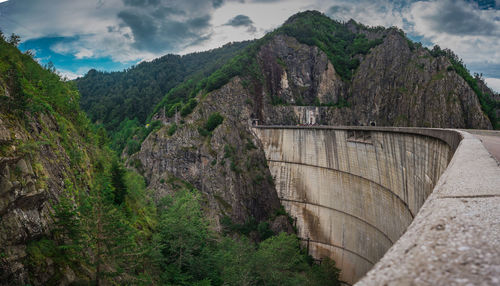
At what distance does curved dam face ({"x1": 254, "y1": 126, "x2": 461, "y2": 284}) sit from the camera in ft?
63.1

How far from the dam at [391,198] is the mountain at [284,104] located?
21.3ft

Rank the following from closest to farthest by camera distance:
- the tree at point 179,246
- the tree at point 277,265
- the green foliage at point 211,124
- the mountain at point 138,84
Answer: the tree at point 179,246
the tree at point 277,265
the green foliage at point 211,124
the mountain at point 138,84

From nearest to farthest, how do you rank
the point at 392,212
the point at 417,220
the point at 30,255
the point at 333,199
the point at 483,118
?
the point at 417,220 → the point at 30,255 → the point at 392,212 → the point at 333,199 → the point at 483,118

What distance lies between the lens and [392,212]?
24250 mm

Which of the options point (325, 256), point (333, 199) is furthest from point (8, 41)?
point (325, 256)

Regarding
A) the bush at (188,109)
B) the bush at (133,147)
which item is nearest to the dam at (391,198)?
the bush at (188,109)

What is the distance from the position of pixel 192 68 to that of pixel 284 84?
8708 cm

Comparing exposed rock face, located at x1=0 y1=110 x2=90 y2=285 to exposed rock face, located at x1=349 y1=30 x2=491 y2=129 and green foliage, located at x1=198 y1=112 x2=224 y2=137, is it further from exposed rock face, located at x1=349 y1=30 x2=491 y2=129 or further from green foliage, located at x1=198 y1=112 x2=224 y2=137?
exposed rock face, located at x1=349 y1=30 x2=491 y2=129

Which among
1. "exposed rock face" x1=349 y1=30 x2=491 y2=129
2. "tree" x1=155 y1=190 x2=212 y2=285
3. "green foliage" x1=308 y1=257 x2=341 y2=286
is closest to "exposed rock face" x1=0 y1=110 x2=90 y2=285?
"tree" x1=155 y1=190 x2=212 y2=285

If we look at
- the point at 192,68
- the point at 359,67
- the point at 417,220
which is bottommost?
the point at 417,220

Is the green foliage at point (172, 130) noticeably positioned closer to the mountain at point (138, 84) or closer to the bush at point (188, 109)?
the bush at point (188, 109)

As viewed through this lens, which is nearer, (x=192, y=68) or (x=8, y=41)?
(x=8, y=41)

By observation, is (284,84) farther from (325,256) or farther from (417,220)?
(417,220)

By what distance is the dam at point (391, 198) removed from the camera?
185cm
